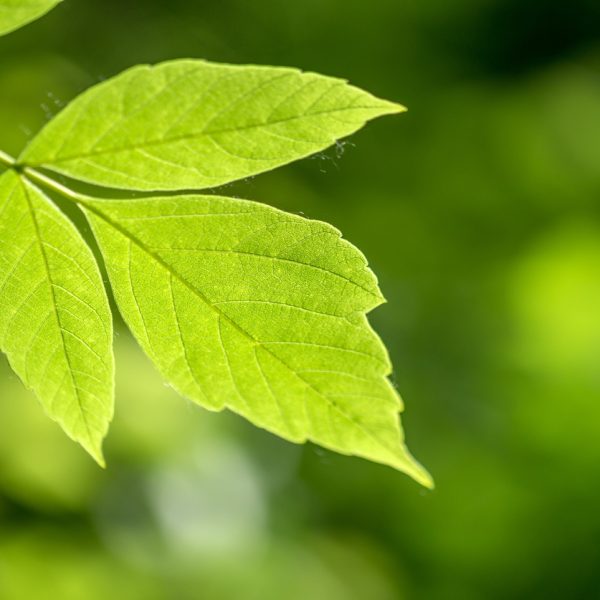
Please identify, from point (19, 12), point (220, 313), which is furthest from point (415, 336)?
point (19, 12)

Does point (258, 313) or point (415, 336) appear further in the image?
point (415, 336)

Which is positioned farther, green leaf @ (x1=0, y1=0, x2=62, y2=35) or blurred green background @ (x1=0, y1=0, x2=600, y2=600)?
blurred green background @ (x1=0, y1=0, x2=600, y2=600)

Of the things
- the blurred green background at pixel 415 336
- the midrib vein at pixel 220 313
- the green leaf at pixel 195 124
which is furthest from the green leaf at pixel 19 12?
the blurred green background at pixel 415 336

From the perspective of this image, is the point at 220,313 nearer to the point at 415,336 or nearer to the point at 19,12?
the point at 19,12

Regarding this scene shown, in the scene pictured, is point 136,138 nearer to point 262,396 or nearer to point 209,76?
point 209,76

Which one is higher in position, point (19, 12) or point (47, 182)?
point (19, 12)

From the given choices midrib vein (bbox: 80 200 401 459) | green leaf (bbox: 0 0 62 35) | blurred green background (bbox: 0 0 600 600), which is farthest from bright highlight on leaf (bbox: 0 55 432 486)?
blurred green background (bbox: 0 0 600 600)

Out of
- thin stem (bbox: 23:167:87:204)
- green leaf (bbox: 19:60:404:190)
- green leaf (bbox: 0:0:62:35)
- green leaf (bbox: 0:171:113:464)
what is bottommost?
green leaf (bbox: 0:171:113:464)

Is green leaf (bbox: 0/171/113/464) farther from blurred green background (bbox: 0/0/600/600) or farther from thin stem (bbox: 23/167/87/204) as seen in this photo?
blurred green background (bbox: 0/0/600/600)
